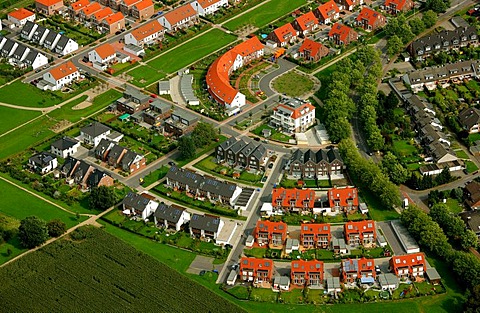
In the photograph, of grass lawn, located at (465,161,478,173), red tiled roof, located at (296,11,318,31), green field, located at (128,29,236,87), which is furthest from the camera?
red tiled roof, located at (296,11,318,31)

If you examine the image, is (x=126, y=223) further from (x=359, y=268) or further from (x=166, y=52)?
(x=166, y=52)

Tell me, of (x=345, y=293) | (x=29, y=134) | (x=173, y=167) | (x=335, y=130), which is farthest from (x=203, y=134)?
(x=345, y=293)

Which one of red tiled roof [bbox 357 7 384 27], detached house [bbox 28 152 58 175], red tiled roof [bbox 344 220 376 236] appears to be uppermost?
red tiled roof [bbox 357 7 384 27]

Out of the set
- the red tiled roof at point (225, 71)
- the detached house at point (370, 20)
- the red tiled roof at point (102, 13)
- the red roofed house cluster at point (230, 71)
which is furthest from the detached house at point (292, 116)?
the red tiled roof at point (102, 13)

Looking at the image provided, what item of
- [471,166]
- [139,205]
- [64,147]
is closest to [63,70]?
[64,147]

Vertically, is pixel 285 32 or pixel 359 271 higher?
pixel 285 32

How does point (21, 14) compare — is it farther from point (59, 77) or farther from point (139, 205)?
point (139, 205)

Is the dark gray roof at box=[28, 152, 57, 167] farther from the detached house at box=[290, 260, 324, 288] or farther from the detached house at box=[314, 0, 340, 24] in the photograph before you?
the detached house at box=[314, 0, 340, 24]

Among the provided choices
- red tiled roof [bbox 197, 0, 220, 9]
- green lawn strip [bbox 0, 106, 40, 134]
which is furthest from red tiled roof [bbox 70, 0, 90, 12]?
green lawn strip [bbox 0, 106, 40, 134]
